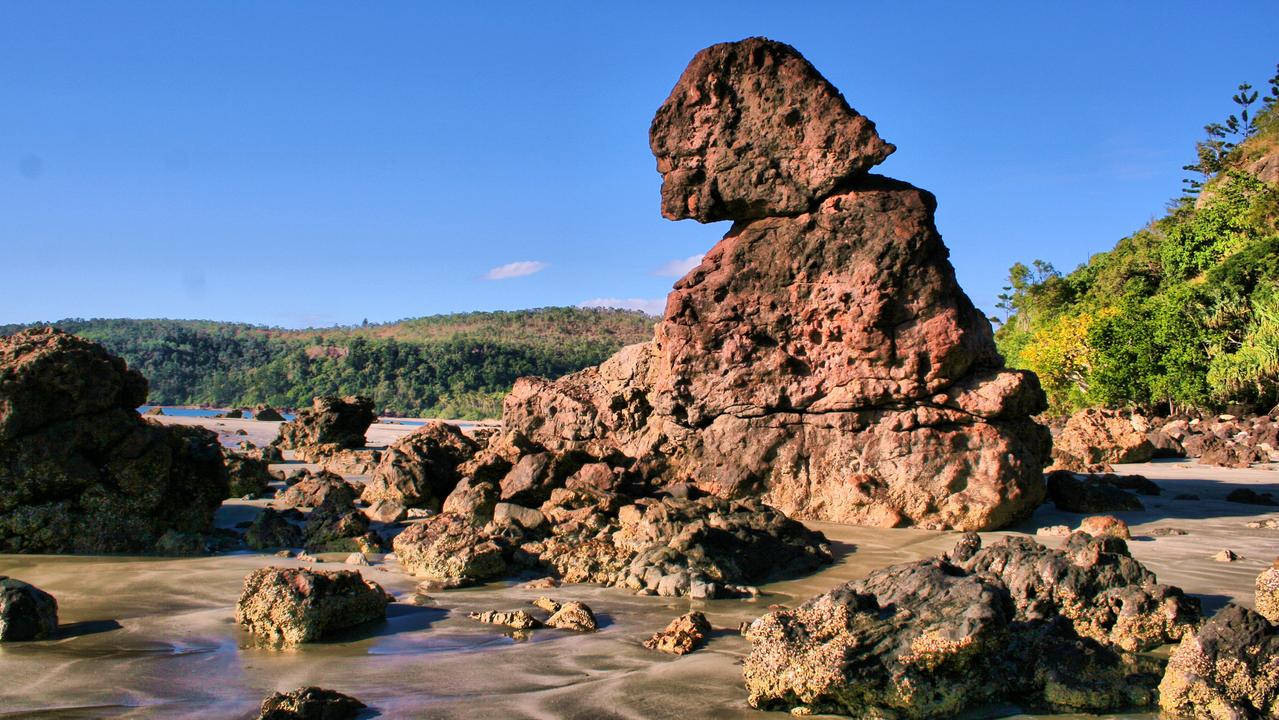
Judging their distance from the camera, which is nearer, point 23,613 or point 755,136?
point 23,613

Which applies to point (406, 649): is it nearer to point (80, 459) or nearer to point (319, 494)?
point (80, 459)

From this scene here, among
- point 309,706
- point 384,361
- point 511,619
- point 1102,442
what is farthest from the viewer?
point 384,361

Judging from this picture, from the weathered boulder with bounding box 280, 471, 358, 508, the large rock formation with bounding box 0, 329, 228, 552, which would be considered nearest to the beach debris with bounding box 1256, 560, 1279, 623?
the weathered boulder with bounding box 280, 471, 358, 508

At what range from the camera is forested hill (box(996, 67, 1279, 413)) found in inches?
999

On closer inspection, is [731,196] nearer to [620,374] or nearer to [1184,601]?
[620,374]

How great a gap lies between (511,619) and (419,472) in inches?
172

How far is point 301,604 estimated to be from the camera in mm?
5117

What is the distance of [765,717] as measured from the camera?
3953 millimetres

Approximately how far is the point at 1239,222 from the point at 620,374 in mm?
28957

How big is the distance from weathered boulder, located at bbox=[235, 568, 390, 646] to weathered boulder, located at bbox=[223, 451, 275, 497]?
5.93 metres

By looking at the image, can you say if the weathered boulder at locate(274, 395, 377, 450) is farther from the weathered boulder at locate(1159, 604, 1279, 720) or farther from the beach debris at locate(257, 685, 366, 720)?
the weathered boulder at locate(1159, 604, 1279, 720)

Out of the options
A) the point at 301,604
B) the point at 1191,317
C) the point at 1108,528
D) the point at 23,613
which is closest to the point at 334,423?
the point at 23,613

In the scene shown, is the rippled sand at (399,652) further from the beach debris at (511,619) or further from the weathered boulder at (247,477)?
the weathered boulder at (247,477)

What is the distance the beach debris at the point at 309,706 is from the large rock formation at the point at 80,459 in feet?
15.2
